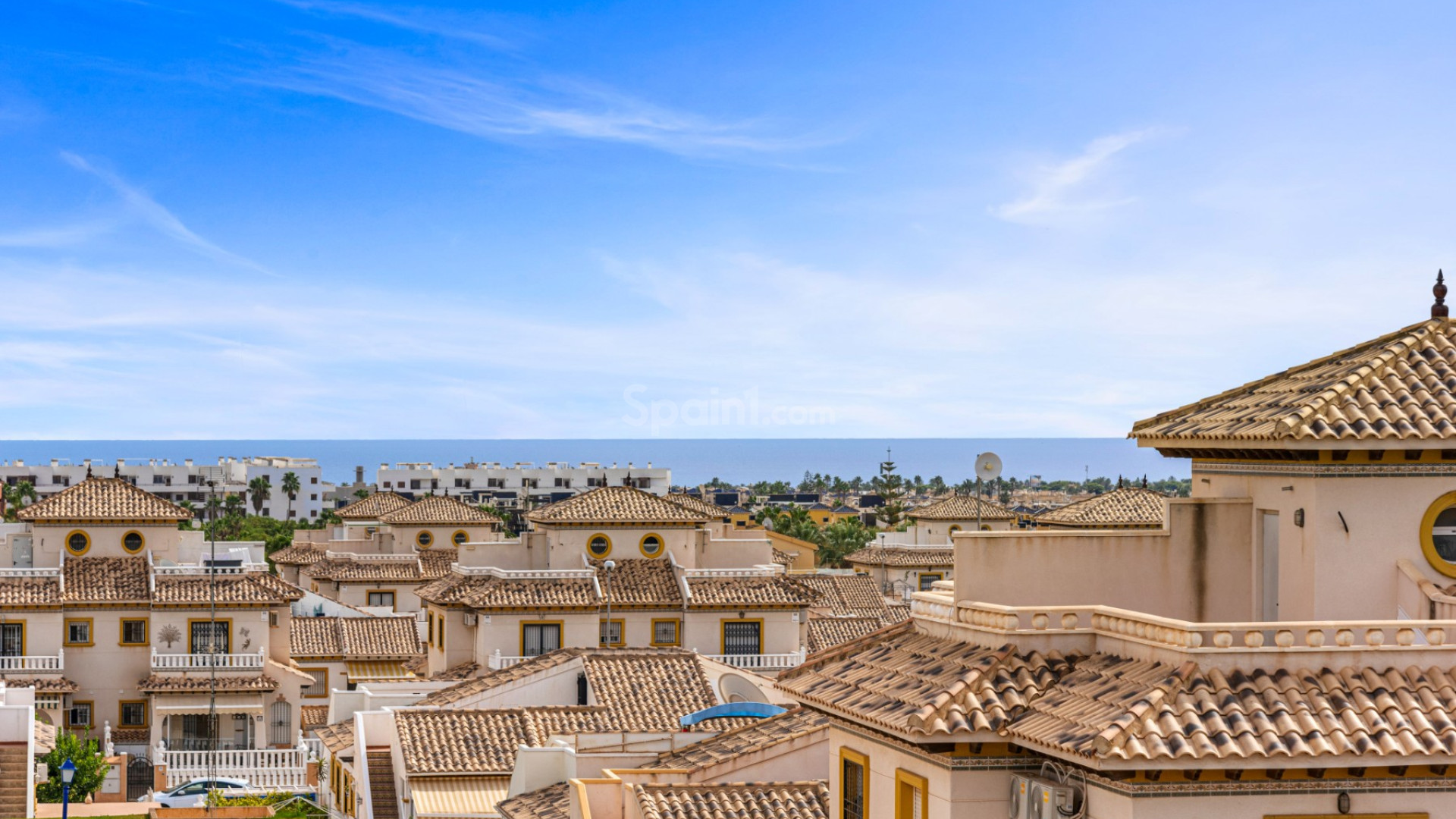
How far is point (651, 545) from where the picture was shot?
55.7 metres

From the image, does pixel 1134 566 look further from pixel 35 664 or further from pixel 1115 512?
A: pixel 35 664

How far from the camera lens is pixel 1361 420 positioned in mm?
14125

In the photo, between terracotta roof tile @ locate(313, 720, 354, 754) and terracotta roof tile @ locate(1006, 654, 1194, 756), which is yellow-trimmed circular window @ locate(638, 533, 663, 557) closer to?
terracotta roof tile @ locate(313, 720, 354, 754)

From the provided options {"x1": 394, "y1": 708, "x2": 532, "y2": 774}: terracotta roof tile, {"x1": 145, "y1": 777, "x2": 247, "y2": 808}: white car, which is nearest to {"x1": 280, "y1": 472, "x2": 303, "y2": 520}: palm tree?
{"x1": 145, "y1": 777, "x2": 247, "y2": 808}: white car

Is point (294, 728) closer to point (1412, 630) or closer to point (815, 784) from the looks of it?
point (815, 784)

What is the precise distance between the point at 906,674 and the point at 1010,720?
167 centimetres

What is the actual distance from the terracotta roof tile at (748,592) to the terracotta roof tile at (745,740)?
92.4ft

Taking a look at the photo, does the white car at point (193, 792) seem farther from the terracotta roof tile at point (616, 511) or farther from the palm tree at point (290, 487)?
the palm tree at point (290, 487)

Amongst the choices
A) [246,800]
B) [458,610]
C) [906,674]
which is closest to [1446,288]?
[906,674]

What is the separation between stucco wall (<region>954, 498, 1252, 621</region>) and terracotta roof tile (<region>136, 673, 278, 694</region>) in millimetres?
42954

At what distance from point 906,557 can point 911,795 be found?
69391mm

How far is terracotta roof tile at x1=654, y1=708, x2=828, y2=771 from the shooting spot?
22.2m

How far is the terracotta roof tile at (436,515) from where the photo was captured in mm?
81438

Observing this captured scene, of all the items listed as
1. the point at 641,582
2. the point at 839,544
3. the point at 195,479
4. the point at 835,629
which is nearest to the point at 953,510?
the point at 835,629
